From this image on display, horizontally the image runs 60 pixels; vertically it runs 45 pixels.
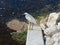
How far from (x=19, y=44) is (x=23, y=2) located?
→ 3367 millimetres

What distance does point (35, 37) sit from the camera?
5.85 meters

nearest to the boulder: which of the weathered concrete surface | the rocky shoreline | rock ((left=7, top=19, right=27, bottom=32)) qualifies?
the rocky shoreline

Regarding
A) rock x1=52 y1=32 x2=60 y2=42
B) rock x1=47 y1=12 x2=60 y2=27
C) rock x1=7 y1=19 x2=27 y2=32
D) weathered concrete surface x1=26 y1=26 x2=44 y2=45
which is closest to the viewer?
rock x1=52 y1=32 x2=60 y2=42

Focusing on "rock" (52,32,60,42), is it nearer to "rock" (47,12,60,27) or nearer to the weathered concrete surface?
the weathered concrete surface

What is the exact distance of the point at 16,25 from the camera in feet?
25.3

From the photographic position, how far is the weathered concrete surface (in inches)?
217

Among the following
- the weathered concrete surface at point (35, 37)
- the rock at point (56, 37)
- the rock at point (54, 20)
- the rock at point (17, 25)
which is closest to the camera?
the rock at point (56, 37)

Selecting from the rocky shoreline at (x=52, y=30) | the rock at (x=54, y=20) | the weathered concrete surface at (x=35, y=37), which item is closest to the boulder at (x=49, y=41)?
the rocky shoreline at (x=52, y=30)

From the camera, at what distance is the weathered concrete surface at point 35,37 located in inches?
217

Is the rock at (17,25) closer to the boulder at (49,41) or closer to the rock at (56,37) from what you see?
the boulder at (49,41)

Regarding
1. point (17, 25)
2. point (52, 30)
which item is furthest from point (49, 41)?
point (17, 25)

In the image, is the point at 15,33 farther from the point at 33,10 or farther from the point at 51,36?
the point at 33,10

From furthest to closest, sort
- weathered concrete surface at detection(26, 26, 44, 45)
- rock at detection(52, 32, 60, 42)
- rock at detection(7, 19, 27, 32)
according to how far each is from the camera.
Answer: rock at detection(7, 19, 27, 32) → weathered concrete surface at detection(26, 26, 44, 45) → rock at detection(52, 32, 60, 42)

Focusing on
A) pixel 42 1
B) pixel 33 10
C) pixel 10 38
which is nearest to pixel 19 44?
pixel 10 38
